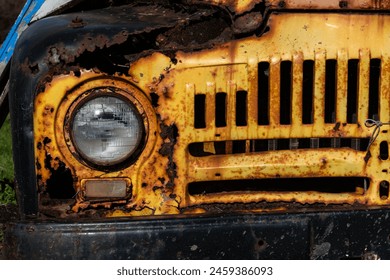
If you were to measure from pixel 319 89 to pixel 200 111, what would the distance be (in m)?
0.45

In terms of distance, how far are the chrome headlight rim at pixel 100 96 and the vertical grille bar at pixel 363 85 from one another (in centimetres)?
80

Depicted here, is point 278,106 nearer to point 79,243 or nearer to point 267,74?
point 267,74

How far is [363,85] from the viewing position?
2.97m

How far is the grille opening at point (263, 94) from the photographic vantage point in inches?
116

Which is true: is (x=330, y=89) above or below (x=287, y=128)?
above

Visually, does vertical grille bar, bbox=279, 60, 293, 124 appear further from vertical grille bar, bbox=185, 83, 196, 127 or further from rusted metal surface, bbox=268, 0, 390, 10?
vertical grille bar, bbox=185, 83, 196, 127

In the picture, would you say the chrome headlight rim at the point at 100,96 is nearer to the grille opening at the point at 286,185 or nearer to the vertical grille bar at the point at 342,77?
the grille opening at the point at 286,185

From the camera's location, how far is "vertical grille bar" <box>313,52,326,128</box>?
9.68ft

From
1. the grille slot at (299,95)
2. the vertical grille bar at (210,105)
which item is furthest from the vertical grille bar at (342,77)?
the vertical grille bar at (210,105)

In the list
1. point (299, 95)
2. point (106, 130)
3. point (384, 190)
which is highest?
point (299, 95)

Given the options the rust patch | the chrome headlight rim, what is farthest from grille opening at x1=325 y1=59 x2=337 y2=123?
the chrome headlight rim

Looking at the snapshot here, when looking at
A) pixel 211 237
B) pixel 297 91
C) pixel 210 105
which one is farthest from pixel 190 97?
pixel 211 237

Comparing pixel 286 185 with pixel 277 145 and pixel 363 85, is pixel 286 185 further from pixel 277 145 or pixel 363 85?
pixel 363 85

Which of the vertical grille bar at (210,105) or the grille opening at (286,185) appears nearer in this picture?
the vertical grille bar at (210,105)
